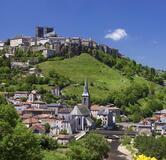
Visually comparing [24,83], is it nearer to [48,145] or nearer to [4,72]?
[4,72]

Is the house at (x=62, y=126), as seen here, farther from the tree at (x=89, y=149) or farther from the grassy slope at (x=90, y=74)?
the grassy slope at (x=90, y=74)

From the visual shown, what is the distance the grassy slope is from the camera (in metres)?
140

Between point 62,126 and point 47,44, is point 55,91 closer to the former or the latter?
point 62,126

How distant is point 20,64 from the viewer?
149m

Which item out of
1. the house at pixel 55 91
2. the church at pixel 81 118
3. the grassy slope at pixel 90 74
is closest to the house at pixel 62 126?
the church at pixel 81 118

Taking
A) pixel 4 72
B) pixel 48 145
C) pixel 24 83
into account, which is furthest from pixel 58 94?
pixel 48 145

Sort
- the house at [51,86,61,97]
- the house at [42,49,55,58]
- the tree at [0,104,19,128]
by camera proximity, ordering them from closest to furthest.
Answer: the tree at [0,104,19,128] → the house at [51,86,61,97] → the house at [42,49,55,58]

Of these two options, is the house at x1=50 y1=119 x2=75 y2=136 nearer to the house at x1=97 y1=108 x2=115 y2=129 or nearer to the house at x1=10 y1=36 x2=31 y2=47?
the house at x1=97 y1=108 x2=115 y2=129

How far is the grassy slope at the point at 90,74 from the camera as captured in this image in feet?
458

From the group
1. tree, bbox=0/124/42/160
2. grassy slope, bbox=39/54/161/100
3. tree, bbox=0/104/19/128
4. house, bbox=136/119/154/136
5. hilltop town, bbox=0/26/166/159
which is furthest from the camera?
grassy slope, bbox=39/54/161/100

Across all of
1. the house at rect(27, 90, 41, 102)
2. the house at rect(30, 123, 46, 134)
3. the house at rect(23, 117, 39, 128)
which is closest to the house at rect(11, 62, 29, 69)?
the house at rect(27, 90, 41, 102)

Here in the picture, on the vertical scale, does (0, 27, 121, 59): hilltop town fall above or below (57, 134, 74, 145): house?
above

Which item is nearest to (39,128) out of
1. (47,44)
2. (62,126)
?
(62,126)

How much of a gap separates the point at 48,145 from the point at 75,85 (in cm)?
6045
